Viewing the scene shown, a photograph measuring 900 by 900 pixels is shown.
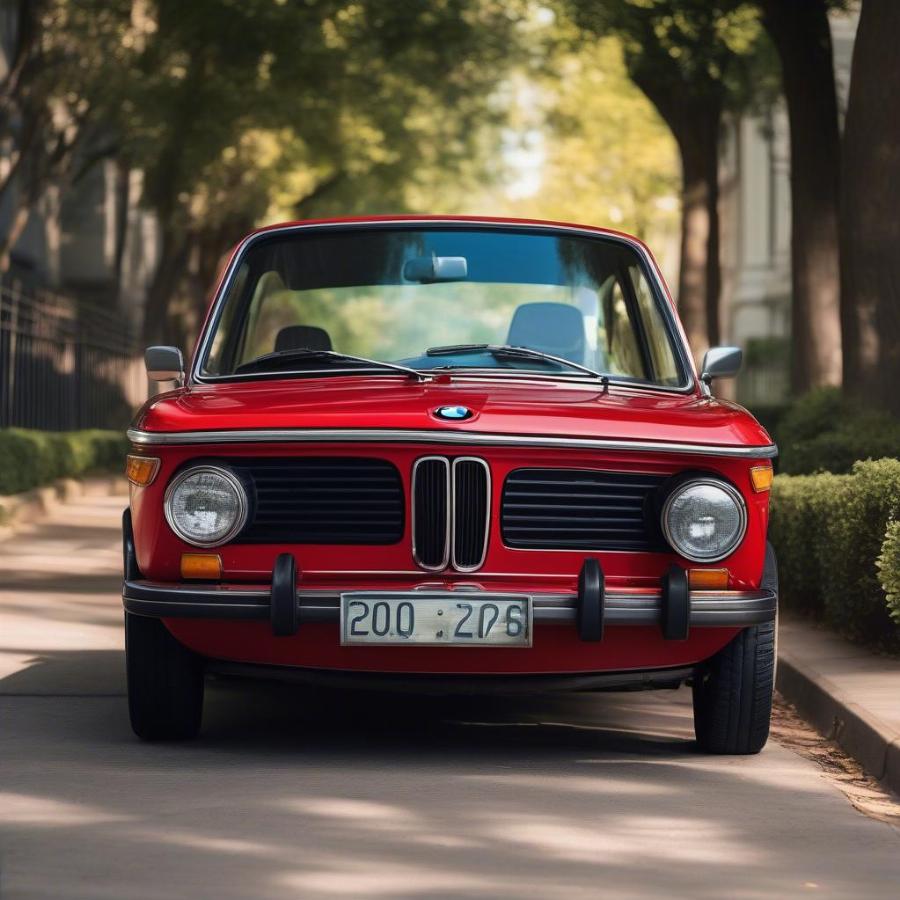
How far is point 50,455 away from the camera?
23484 mm

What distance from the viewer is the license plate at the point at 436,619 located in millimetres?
6461

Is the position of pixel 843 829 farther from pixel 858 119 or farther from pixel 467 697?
pixel 858 119

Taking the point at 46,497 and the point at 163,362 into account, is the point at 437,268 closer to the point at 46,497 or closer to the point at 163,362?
the point at 163,362

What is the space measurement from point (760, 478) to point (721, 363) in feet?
3.80

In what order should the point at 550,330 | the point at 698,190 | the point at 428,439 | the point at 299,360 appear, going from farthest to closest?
the point at 698,190 < the point at 550,330 < the point at 299,360 < the point at 428,439

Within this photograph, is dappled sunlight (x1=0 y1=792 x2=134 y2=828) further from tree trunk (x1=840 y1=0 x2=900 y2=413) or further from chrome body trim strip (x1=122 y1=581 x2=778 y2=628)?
tree trunk (x1=840 y1=0 x2=900 y2=413)

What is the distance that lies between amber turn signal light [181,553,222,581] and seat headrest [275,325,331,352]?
150 cm

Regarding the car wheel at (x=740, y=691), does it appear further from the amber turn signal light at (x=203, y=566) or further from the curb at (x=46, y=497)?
the curb at (x=46, y=497)

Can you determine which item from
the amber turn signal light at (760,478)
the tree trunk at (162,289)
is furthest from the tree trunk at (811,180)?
the tree trunk at (162,289)

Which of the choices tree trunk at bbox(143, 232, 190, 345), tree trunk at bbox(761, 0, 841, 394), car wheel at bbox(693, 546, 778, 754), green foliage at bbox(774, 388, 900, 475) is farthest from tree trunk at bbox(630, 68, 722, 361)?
car wheel at bbox(693, 546, 778, 754)

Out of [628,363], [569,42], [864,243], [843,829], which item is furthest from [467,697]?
[569,42]

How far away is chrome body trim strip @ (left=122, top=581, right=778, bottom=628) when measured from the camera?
651cm

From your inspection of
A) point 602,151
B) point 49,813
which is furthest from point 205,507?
point 602,151

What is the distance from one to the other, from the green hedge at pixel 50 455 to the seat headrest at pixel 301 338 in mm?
12978
